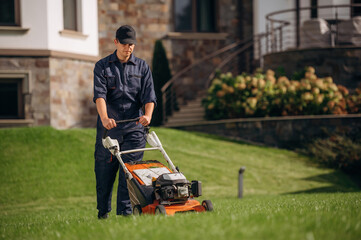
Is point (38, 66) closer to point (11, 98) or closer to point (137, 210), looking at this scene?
point (11, 98)

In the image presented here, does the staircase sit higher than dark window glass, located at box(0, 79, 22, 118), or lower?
lower

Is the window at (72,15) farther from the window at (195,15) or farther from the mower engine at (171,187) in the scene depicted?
the mower engine at (171,187)

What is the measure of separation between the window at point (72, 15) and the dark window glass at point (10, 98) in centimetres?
253

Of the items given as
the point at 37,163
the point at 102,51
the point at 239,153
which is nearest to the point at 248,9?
the point at 102,51

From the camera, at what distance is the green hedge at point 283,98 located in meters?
16.0

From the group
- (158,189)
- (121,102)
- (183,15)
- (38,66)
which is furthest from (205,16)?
(158,189)

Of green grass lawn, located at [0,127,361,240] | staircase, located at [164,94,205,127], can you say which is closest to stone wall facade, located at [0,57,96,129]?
green grass lawn, located at [0,127,361,240]

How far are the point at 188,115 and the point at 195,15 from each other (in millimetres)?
4438

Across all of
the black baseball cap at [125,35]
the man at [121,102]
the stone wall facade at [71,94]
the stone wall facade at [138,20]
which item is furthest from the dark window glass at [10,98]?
the black baseball cap at [125,35]

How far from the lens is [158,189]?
18.2ft

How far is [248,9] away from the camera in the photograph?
68.5 ft

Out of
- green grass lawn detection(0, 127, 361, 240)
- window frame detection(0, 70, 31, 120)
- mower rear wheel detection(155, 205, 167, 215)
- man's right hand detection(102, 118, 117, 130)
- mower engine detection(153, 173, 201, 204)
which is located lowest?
green grass lawn detection(0, 127, 361, 240)

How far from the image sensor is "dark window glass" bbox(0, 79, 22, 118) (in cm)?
1638

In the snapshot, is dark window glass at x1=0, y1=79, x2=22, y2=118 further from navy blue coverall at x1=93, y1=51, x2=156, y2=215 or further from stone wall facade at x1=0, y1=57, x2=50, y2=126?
navy blue coverall at x1=93, y1=51, x2=156, y2=215
